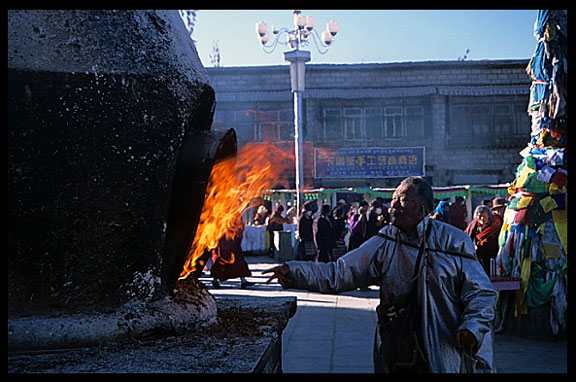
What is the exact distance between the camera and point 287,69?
22.4 m

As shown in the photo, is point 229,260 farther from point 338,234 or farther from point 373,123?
point 373,123

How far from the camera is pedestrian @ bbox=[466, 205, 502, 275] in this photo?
7895 millimetres

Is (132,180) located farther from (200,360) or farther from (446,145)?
(446,145)

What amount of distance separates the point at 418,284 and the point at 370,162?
19.1 metres

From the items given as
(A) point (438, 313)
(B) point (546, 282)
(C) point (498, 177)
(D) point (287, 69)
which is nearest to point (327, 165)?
(D) point (287, 69)

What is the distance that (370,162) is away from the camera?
72.3 ft

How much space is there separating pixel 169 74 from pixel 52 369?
1.44 m

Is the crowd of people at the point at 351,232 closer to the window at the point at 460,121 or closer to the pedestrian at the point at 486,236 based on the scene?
the pedestrian at the point at 486,236

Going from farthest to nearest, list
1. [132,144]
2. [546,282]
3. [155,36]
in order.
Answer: [546,282]
[155,36]
[132,144]

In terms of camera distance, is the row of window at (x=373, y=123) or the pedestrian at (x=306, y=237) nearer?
the pedestrian at (x=306, y=237)

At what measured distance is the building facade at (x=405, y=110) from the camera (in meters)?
22.2

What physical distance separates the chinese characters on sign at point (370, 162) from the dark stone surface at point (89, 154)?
62.4 feet

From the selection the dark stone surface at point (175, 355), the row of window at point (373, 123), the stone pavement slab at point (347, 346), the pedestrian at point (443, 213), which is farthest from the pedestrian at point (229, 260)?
the row of window at point (373, 123)

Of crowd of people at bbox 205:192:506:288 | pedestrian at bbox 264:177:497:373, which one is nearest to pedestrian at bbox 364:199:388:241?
crowd of people at bbox 205:192:506:288
